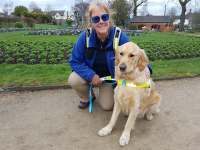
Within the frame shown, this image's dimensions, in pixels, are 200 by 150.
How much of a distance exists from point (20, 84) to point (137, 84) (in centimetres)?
311

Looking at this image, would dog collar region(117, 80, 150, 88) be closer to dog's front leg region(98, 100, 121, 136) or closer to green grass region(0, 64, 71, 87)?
dog's front leg region(98, 100, 121, 136)

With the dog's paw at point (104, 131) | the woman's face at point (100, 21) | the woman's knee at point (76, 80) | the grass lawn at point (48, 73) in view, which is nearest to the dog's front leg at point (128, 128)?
the dog's paw at point (104, 131)

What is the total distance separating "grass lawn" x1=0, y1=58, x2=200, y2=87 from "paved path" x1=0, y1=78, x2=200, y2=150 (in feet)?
1.69

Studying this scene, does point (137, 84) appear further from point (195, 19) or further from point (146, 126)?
point (195, 19)

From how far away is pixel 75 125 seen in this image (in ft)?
15.2

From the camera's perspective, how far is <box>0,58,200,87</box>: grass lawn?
6.65m

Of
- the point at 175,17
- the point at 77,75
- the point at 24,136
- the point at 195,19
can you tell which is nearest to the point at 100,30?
the point at 77,75

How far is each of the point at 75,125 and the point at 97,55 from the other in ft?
4.02

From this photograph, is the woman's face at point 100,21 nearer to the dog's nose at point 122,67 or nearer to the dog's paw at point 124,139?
the dog's nose at point 122,67

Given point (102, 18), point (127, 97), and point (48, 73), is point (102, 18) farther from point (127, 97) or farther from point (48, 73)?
point (48, 73)

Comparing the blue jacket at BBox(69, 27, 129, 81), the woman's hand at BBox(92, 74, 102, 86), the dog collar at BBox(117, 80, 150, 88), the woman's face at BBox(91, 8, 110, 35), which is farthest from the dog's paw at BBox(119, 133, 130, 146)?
the woman's face at BBox(91, 8, 110, 35)

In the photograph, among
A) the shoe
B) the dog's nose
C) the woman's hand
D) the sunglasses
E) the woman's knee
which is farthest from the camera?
the shoe

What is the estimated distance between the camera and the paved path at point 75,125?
4051mm

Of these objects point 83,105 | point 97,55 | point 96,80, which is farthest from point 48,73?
point 96,80
